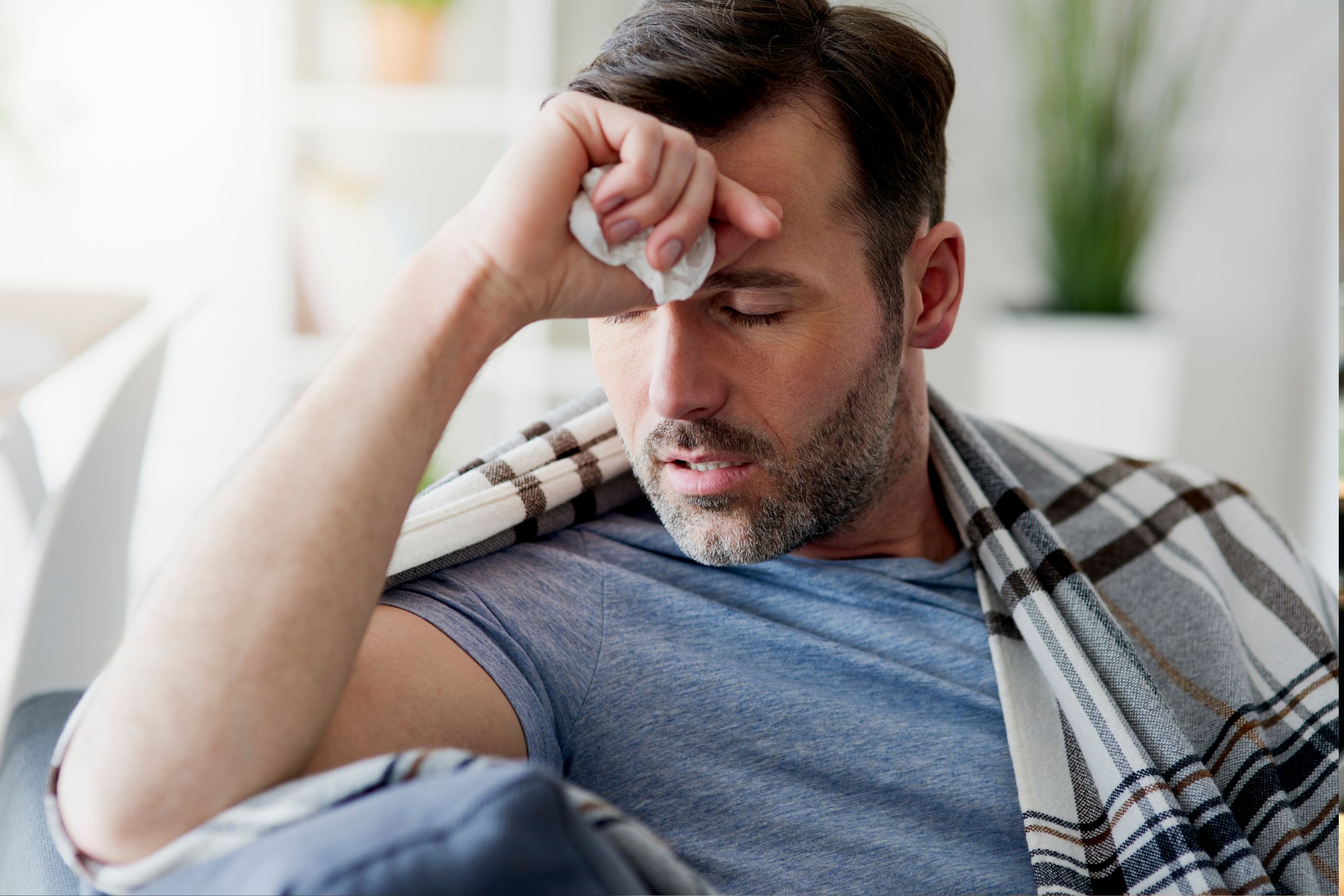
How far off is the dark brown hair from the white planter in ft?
6.34

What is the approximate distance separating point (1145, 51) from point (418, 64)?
1864 mm

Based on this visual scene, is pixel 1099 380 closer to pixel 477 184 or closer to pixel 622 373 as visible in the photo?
pixel 477 184

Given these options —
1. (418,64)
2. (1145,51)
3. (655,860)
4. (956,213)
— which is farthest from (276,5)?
(655,860)

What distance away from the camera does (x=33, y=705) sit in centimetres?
118

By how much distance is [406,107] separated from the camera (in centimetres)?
298

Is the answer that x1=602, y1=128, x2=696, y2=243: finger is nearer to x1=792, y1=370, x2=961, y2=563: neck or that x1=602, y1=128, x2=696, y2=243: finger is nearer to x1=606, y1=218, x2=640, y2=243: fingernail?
x1=606, y1=218, x2=640, y2=243: fingernail

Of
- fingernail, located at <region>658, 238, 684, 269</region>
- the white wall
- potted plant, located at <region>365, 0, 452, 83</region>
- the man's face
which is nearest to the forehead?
the man's face

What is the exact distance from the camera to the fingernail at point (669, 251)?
2.82 ft

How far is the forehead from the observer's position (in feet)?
3.49

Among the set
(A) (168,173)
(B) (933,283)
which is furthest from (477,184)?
(B) (933,283)

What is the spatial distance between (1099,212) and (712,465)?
7.68ft

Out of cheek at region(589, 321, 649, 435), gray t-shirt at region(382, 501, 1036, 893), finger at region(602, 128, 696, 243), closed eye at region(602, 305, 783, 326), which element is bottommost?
gray t-shirt at region(382, 501, 1036, 893)

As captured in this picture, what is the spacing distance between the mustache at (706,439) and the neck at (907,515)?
0.17m

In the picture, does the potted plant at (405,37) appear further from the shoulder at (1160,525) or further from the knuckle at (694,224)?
the knuckle at (694,224)
